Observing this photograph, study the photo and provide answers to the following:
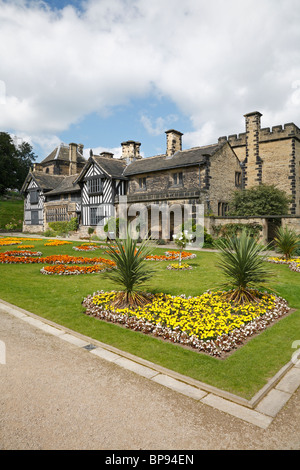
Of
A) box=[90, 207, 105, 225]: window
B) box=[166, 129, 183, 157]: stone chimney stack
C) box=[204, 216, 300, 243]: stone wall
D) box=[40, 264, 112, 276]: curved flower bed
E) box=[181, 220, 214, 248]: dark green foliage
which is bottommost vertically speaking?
box=[40, 264, 112, 276]: curved flower bed

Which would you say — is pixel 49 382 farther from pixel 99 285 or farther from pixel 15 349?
pixel 99 285

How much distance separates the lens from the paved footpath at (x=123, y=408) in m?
3.28

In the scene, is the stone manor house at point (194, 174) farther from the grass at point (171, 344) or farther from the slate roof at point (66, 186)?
the grass at point (171, 344)

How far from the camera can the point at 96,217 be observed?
35.2 m

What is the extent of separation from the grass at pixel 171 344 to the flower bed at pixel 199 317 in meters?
0.21

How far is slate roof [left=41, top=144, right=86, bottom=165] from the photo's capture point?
53.9 meters

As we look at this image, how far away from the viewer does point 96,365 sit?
5004 millimetres

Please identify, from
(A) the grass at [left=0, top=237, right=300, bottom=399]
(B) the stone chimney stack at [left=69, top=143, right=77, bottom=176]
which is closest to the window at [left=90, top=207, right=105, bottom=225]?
(B) the stone chimney stack at [left=69, top=143, right=77, bottom=176]

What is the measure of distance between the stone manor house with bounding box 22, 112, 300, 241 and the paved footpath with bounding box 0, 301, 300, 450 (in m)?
22.6

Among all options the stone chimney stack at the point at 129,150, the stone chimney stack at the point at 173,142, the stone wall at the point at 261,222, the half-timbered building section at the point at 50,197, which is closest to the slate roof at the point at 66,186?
the half-timbered building section at the point at 50,197

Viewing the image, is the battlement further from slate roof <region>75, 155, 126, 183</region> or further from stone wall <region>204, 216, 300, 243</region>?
slate roof <region>75, 155, 126, 183</region>

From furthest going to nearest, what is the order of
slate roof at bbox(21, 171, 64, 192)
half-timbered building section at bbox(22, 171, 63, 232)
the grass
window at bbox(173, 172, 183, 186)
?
half-timbered building section at bbox(22, 171, 63, 232) < slate roof at bbox(21, 171, 64, 192) < window at bbox(173, 172, 183, 186) < the grass

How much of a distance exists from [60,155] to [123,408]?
55.4 meters
